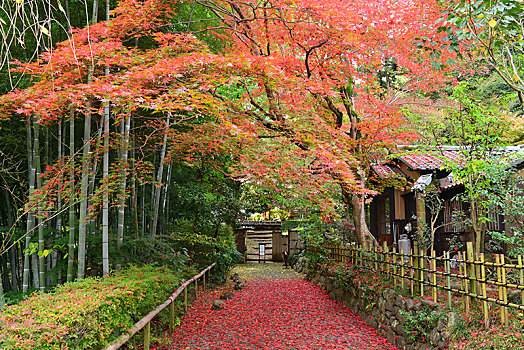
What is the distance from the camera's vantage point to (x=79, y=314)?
311 centimetres

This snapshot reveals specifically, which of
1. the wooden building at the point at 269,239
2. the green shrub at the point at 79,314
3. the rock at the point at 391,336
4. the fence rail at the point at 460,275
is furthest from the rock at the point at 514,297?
the wooden building at the point at 269,239

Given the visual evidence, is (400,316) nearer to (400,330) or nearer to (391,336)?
(400,330)

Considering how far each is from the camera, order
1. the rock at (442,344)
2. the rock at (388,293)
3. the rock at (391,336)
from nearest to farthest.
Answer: the rock at (442,344)
the rock at (391,336)
the rock at (388,293)

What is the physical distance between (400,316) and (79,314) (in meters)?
4.12

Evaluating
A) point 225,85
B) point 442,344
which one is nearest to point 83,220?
point 225,85

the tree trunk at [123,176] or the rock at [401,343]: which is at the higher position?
the tree trunk at [123,176]

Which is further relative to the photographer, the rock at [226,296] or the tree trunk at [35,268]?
the rock at [226,296]

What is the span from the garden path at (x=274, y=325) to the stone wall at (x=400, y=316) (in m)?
0.17

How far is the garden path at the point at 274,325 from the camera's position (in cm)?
571

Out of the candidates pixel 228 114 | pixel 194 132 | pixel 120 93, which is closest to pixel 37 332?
pixel 120 93

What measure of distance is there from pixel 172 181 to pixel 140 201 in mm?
1435

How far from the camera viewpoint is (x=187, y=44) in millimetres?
5238

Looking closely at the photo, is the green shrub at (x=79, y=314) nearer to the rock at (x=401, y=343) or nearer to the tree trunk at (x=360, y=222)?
the rock at (x=401, y=343)

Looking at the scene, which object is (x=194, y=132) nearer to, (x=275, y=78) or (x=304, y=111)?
(x=304, y=111)
